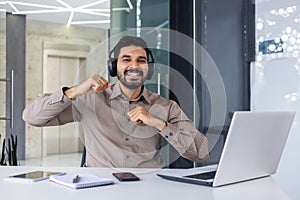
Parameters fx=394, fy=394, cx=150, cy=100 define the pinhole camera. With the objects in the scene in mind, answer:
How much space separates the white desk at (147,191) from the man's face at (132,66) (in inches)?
25.0

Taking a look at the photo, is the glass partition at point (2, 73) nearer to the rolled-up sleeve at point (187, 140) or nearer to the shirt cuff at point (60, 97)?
the shirt cuff at point (60, 97)

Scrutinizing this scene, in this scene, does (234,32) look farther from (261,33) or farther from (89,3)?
(89,3)

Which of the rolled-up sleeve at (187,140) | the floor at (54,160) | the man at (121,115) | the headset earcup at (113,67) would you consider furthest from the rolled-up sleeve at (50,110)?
the floor at (54,160)

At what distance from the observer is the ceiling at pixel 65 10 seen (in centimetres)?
595

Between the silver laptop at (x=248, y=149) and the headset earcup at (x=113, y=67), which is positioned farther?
the headset earcup at (x=113, y=67)

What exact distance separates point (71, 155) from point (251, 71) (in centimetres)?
464

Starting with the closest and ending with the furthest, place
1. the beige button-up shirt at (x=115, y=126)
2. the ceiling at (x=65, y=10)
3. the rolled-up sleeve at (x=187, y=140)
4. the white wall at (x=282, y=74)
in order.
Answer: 1. the rolled-up sleeve at (x=187, y=140)
2. the beige button-up shirt at (x=115, y=126)
3. the white wall at (x=282, y=74)
4. the ceiling at (x=65, y=10)

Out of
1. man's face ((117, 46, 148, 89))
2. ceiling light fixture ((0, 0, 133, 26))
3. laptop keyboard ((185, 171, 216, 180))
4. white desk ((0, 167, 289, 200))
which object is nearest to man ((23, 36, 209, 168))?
man's face ((117, 46, 148, 89))

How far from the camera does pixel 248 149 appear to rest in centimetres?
117

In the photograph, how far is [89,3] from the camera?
19.9ft

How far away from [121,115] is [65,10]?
511 centimetres

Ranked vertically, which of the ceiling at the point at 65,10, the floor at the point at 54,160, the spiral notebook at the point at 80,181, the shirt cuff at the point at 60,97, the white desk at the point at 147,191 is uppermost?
the ceiling at the point at 65,10

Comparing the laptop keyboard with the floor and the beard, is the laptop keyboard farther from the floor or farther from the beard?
the floor

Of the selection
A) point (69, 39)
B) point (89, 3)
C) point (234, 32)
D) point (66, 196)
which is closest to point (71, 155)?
point (69, 39)
